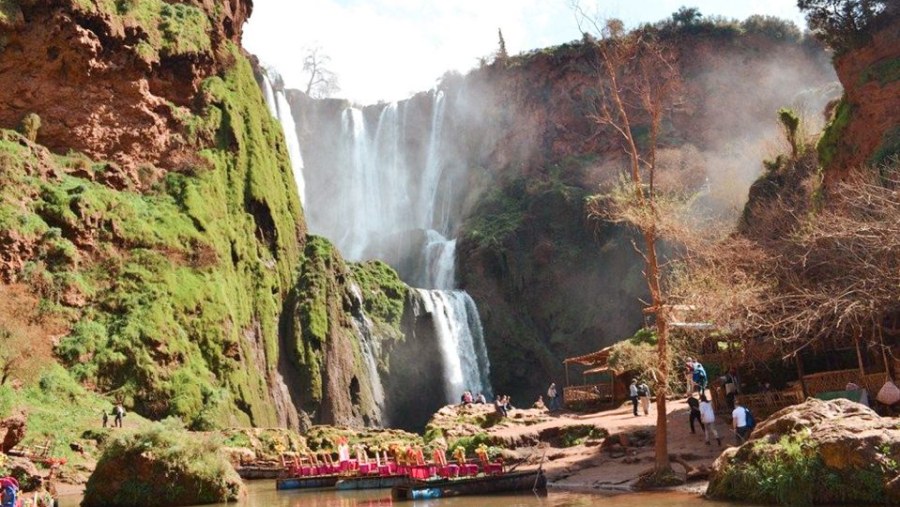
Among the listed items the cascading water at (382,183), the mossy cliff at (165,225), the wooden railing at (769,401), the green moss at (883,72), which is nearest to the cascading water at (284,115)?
the cascading water at (382,183)

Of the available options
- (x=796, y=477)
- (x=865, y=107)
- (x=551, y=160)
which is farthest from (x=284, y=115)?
(x=796, y=477)

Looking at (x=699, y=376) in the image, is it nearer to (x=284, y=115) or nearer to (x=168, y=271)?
(x=168, y=271)

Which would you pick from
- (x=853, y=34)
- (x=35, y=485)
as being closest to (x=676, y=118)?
(x=853, y=34)

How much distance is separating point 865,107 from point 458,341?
1201 inches

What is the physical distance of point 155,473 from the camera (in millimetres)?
18609

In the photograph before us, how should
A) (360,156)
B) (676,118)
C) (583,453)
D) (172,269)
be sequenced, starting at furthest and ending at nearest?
1. (360,156)
2. (676,118)
3. (172,269)
4. (583,453)

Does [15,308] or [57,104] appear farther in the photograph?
[57,104]

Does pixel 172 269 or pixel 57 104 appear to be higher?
pixel 57 104

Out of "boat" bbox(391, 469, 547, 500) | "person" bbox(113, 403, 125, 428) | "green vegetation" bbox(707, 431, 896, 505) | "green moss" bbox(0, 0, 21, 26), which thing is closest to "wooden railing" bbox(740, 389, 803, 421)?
"boat" bbox(391, 469, 547, 500)

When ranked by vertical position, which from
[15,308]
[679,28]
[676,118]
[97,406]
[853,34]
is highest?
[679,28]

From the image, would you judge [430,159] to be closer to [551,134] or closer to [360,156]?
[360,156]

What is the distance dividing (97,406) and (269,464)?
21.6ft

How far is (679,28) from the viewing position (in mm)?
69375

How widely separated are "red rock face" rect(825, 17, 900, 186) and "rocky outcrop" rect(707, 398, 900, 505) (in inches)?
638
